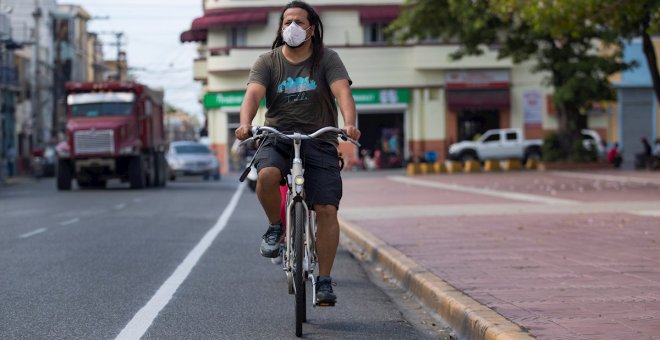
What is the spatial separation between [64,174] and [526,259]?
26.4 m

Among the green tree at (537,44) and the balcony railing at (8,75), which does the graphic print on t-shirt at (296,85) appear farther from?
the balcony railing at (8,75)

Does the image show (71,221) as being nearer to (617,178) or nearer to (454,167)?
(617,178)

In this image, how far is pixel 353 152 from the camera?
5972 cm

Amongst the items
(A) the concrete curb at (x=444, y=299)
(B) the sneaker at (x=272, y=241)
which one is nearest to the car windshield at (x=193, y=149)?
(A) the concrete curb at (x=444, y=299)

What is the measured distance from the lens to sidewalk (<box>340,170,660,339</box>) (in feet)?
23.7

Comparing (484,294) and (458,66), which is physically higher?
(458,66)

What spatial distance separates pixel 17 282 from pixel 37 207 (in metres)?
15.7

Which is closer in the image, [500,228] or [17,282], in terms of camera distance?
[17,282]

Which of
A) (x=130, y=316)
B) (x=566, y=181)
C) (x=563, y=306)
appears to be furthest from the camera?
(x=566, y=181)

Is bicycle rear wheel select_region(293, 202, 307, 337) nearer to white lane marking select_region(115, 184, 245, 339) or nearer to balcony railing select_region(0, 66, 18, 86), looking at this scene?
white lane marking select_region(115, 184, 245, 339)

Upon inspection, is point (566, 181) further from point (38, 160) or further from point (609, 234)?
point (38, 160)

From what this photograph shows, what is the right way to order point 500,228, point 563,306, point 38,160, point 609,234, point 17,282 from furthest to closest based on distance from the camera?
point 38,160
point 500,228
point 609,234
point 17,282
point 563,306

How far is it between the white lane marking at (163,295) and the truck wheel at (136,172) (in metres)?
18.9

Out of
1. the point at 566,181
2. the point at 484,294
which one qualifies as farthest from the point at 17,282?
the point at 566,181
